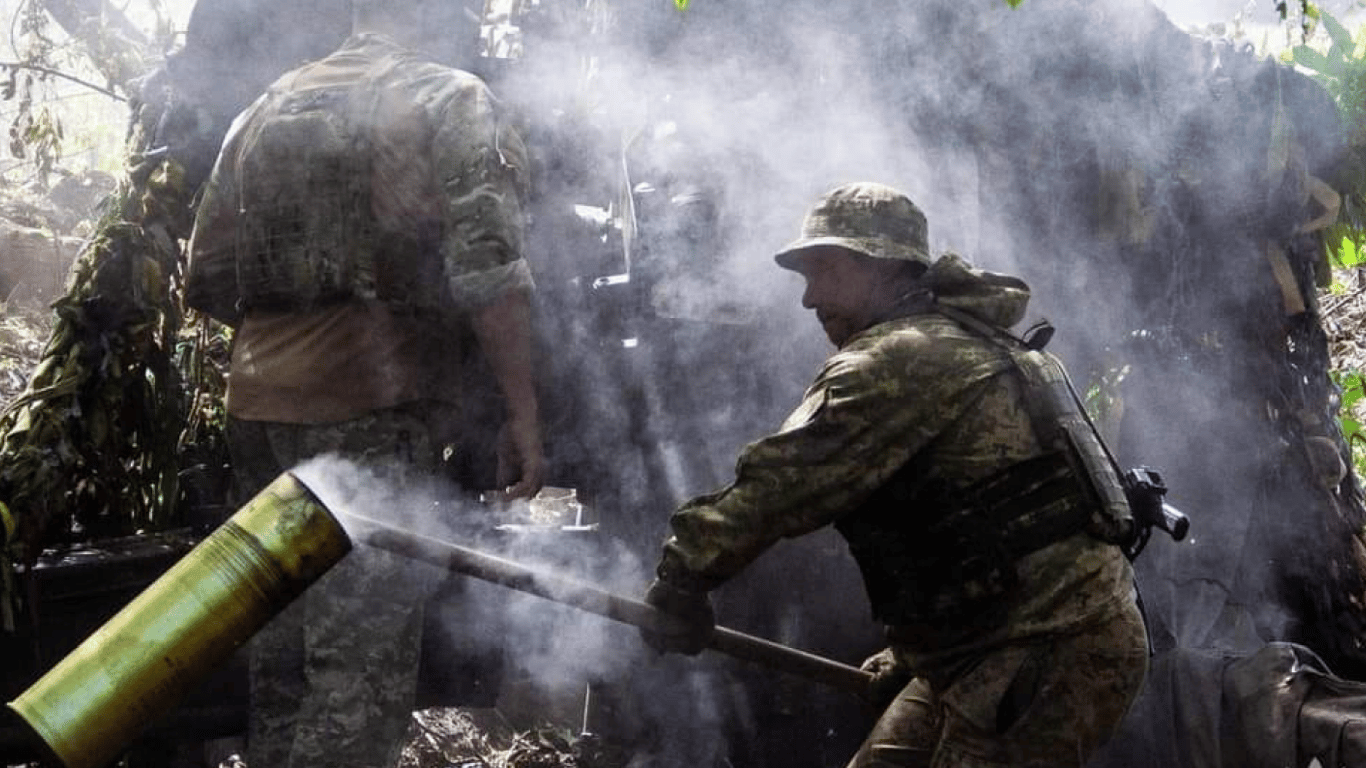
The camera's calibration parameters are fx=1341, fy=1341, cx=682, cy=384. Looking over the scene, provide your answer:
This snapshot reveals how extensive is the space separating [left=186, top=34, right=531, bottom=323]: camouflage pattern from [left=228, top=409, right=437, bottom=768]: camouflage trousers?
18.4 inches

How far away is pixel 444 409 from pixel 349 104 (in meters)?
1.08

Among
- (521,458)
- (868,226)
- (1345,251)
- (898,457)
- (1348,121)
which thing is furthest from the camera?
(1345,251)

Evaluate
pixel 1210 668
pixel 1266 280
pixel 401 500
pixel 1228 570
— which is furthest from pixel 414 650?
pixel 1266 280

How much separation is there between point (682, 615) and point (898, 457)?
2.57ft

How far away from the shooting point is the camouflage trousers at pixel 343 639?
13.9ft

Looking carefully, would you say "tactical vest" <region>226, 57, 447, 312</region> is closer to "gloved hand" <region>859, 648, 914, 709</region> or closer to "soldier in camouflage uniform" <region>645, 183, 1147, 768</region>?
"soldier in camouflage uniform" <region>645, 183, 1147, 768</region>

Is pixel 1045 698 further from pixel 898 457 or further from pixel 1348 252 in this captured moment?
pixel 1348 252

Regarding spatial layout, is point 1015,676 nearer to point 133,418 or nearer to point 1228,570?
point 1228,570

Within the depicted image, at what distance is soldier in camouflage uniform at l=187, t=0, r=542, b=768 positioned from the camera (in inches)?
169

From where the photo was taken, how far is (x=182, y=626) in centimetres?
335

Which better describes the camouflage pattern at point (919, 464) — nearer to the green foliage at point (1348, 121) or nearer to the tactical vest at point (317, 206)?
the tactical vest at point (317, 206)

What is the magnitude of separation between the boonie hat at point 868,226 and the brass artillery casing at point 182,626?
1632 millimetres

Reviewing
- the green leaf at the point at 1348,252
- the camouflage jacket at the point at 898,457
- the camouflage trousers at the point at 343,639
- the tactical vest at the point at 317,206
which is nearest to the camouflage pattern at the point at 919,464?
the camouflage jacket at the point at 898,457

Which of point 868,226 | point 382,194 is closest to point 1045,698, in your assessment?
point 868,226
